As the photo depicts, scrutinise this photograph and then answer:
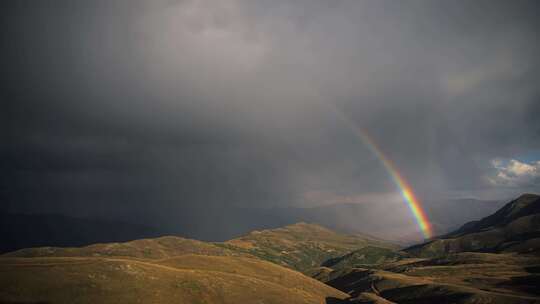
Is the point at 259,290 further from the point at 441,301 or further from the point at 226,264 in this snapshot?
the point at 441,301

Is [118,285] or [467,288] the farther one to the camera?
[467,288]

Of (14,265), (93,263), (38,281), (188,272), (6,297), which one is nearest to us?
(6,297)

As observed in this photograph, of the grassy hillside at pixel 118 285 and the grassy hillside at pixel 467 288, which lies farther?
the grassy hillside at pixel 467 288

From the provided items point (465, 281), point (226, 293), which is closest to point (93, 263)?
point (226, 293)

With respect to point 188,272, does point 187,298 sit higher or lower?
lower

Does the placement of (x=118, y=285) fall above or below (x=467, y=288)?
below

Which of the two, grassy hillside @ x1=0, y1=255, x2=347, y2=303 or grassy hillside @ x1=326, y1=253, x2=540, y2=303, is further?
grassy hillside @ x1=326, y1=253, x2=540, y2=303

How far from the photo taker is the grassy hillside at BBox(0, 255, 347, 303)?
6262 cm

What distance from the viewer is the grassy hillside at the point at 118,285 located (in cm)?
6262

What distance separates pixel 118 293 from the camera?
226 feet

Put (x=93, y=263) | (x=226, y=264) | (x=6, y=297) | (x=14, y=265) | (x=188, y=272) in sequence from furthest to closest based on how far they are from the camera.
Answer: (x=226, y=264) → (x=188, y=272) → (x=93, y=263) → (x=14, y=265) → (x=6, y=297)

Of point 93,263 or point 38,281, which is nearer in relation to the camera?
point 38,281

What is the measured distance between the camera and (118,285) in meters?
72.4

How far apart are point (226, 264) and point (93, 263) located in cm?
6176
